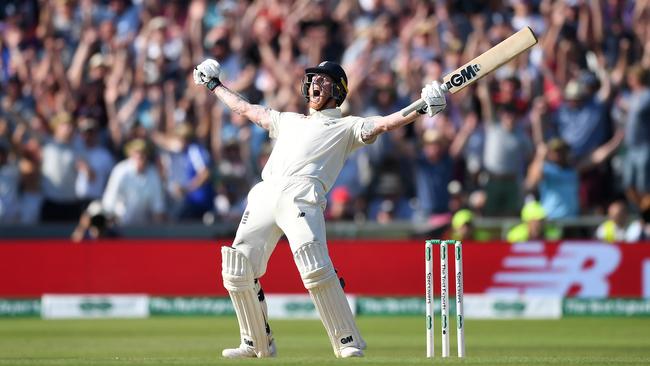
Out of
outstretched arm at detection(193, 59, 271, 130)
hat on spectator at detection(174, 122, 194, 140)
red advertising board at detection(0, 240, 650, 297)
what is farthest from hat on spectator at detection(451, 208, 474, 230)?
outstretched arm at detection(193, 59, 271, 130)

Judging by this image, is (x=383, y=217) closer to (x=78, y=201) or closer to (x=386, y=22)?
(x=386, y=22)

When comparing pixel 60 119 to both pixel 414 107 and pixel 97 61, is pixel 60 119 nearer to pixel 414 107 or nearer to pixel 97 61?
pixel 97 61

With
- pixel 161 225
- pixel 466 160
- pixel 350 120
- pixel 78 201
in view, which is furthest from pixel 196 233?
pixel 350 120

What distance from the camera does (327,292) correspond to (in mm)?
8008

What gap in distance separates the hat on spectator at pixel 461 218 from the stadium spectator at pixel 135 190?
10.8 feet

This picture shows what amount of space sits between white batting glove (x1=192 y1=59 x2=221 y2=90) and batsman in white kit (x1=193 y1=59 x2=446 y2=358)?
19.9 inches

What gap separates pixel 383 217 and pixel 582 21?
3404 mm

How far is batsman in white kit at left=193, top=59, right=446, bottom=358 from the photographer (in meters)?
7.97

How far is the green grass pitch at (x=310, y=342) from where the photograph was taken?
781cm

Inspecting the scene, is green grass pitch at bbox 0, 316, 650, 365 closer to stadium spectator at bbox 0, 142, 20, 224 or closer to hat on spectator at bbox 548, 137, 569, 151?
stadium spectator at bbox 0, 142, 20, 224

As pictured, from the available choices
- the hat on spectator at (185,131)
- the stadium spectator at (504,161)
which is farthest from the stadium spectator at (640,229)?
the hat on spectator at (185,131)

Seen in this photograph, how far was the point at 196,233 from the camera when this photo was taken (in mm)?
15047

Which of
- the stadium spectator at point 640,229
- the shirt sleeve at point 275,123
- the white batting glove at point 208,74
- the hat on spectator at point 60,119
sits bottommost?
the shirt sleeve at point 275,123

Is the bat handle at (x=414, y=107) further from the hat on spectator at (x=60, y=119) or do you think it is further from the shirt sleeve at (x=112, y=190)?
the hat on spectator at (x=60, y=119)
